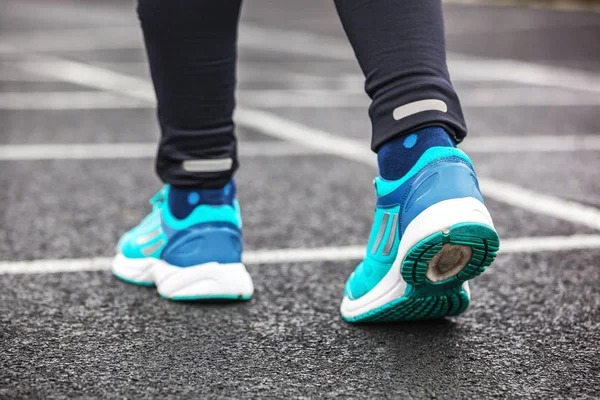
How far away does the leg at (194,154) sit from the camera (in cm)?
170

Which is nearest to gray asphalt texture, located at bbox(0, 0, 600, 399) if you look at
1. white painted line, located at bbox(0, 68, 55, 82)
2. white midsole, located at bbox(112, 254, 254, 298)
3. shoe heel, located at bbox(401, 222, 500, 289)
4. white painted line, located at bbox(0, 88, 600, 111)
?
white midsole, located at bbox(112, 254, 254, 298)

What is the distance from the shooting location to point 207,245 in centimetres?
185

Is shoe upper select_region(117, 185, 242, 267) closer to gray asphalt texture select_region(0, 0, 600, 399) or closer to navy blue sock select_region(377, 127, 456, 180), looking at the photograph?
gray asphalt texture select_region(0, 0, 600, 399)

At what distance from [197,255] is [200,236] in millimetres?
44

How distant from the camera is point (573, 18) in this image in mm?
12148

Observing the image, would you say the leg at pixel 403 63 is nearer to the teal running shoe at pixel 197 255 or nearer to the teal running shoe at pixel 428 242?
the teal running shoe at pixel 428 242

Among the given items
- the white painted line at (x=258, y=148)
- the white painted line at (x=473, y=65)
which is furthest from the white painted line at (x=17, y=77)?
the white painted line at (x=473, y=65)

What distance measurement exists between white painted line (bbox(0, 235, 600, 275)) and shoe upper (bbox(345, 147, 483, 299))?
584mm

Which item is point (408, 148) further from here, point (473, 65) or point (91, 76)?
point (473, 65)

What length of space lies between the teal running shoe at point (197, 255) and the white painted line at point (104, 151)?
1675 millimetres

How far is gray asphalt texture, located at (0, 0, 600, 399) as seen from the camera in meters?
1.42

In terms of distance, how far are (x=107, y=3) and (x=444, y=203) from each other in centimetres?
1538

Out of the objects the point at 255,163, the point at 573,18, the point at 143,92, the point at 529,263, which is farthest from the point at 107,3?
the point at 529,263

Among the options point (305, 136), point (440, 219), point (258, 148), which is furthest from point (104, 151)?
point (440, 219)
